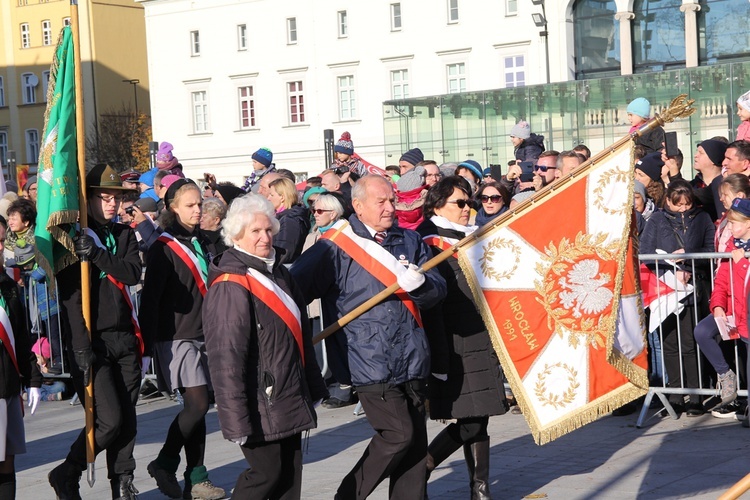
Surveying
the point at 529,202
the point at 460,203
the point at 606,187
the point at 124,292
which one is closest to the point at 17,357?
the point at 124,292

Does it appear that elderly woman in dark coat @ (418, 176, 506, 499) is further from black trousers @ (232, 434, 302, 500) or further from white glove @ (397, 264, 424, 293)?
black trousers @ (232, 434, 302, 500)

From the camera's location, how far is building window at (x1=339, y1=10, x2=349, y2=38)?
175 ft

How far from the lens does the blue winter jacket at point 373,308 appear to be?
6.63 meters

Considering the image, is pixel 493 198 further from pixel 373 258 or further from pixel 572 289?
Answer: pixel 373 258

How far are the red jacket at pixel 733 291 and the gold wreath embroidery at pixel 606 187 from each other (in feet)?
8.69

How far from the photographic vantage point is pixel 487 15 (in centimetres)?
4903

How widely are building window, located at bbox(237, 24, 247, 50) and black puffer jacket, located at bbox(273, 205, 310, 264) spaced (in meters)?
47.5

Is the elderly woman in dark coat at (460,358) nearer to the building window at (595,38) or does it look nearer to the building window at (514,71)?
the building window at (595,38)

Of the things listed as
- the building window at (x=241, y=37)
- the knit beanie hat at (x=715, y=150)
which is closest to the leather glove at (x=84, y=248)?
the knit beanie hat at (x=715, y=150)

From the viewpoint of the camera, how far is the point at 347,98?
53.6 m

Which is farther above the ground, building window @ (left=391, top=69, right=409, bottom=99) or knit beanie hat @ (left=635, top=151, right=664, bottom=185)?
building window @ (left=391, top=69, right=409, bottom=99)

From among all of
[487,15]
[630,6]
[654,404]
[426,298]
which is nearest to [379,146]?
[487,15]

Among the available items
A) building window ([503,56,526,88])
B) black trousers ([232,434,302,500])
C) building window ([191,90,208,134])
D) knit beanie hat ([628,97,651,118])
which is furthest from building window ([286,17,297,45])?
black trousers ([232,434,302,500])

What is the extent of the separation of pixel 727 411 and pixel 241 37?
4927 cm
